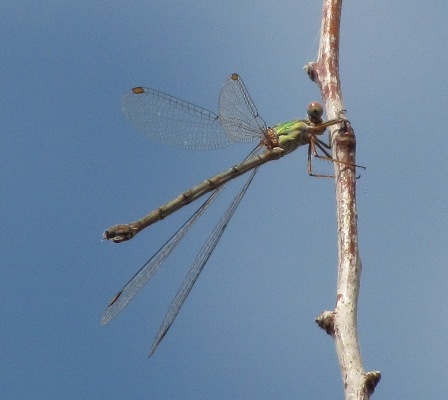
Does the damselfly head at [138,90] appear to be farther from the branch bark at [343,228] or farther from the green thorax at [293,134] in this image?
the branch bark at [343,228]

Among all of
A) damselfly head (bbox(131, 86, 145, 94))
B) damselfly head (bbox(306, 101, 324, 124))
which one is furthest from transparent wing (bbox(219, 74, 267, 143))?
damselfly head (bbox(131, 86, 145, 94))

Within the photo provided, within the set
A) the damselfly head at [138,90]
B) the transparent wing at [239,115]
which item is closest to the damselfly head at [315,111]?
the transparent wing at [239,115]

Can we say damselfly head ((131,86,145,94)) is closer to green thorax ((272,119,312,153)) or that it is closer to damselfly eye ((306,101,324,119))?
green thorax ((272,119,312,153))

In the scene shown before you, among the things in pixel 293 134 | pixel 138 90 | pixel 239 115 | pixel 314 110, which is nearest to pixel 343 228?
pixel 314 110

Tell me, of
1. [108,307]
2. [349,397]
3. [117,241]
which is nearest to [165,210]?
[117,241]

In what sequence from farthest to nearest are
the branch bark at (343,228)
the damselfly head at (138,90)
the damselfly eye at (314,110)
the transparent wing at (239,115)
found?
the damselfly head at (138,90)
the transparent wing at (239,115)
the damselfly eye at (314,110)
the branch bark at (343,228)
